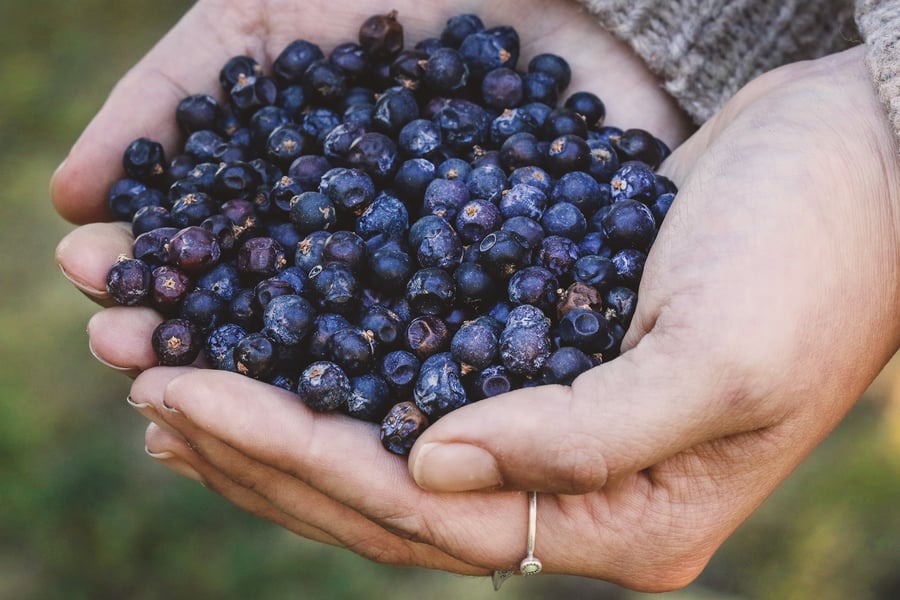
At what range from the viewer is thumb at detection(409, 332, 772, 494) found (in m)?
1.41

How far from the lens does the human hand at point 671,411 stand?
1430 mm

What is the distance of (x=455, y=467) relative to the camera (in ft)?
4.76

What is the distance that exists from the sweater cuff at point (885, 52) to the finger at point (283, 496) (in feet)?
4.28

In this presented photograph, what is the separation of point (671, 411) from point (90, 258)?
4.43ft

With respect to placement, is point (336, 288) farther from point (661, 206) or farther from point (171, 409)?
point (661, 206)

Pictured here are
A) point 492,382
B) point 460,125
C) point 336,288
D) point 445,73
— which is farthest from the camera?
point 445,73

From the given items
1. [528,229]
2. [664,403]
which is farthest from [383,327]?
[664,403]

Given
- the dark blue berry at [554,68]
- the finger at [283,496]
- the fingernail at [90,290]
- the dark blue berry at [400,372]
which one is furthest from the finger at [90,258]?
the dark blue berry at [554,68]

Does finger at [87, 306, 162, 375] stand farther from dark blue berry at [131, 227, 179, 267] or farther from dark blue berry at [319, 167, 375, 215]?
dark blue berry at [319, 167, 375, 215]

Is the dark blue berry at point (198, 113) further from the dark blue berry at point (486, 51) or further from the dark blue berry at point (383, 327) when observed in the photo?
the dark blue berry at point (383, 327)

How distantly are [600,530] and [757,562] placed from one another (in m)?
1.25

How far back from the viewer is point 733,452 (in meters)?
1.60

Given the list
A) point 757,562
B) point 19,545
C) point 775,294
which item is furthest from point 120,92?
point 757,562

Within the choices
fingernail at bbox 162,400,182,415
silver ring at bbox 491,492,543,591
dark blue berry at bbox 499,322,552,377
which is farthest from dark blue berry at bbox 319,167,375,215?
silver ring at bbox 491,492,543,591
